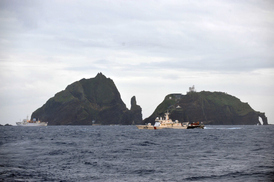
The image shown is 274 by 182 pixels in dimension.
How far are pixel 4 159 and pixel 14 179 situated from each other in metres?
13.7

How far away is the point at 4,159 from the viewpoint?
42.1 meters

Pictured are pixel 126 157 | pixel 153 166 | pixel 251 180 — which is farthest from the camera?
pixel 126 157

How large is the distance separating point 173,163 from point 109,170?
27.9 feet

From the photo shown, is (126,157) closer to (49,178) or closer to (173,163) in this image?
(173,163)

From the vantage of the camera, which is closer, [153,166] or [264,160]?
[153,166]

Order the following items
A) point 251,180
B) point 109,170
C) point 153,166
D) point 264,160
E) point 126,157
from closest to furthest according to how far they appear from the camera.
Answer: point 251,180
point 109,170
point 153,166
point 264,160
point 126,157

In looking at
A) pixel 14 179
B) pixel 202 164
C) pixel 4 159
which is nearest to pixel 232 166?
pixel 202 164

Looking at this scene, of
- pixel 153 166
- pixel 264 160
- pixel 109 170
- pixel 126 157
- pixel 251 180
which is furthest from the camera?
pixel 126 157

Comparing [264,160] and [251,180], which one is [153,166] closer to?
[251,180]

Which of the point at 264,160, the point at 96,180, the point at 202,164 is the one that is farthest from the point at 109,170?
the point at 264,160

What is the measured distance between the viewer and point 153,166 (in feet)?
123

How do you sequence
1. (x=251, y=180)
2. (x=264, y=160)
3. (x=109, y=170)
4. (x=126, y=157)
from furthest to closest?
(x=126, y=157)
(x=264, y=160)
(x=109, y=170)
(x=251, y=180)

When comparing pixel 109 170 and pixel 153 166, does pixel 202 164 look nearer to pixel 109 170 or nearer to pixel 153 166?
pixel 153 166

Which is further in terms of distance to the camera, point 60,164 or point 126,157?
point 126,157
